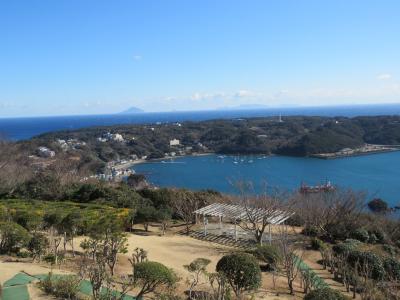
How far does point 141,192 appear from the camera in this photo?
861 inches

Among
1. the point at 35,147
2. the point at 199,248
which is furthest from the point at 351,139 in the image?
the point at 199,248

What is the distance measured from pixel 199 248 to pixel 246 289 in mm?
5944

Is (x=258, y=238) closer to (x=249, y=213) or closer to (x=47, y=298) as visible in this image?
(x=249, y=213)

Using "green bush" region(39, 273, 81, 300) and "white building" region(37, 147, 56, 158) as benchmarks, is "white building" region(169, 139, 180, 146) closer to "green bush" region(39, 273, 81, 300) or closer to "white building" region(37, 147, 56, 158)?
"white building" region(37, 147, 56, 158)

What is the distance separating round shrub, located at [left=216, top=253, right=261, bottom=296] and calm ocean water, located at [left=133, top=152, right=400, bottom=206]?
37213 mm

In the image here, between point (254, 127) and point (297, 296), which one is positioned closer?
point (297, 296)

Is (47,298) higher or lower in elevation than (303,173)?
higher

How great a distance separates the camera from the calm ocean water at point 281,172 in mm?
51184

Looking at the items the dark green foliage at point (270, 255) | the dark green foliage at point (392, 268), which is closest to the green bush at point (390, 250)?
the dark green foliage at point (392, 268)

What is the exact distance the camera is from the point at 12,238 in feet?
34.9

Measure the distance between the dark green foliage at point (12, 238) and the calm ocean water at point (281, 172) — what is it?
117 feet

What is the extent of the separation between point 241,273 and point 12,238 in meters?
5.94

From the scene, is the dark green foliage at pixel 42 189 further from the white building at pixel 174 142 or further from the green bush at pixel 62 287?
the white building at pixel 174 142

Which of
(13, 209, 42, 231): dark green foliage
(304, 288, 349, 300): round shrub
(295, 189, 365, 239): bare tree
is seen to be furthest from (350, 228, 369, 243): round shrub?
(13, 209, 42, 231): dark green foliage
